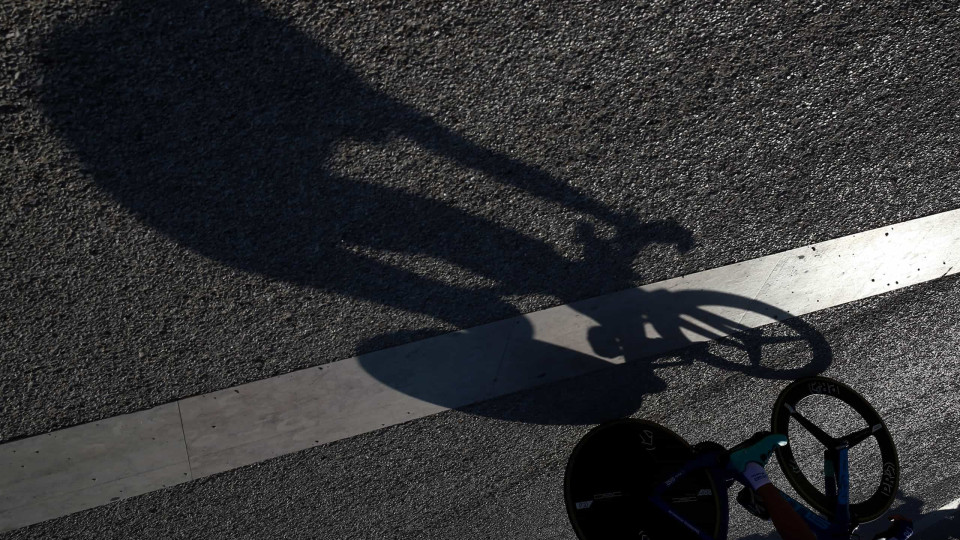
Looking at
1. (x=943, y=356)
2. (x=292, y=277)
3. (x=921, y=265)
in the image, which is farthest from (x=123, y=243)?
(x=943, y=356)

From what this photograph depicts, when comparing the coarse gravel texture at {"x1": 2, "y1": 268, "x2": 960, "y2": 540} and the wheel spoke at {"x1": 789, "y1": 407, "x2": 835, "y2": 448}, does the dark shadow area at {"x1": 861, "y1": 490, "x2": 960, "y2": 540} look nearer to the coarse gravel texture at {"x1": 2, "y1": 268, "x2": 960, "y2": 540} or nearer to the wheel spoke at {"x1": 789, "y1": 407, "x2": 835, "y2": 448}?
the coarse gravel texture at {"x1": 2, "y1": 268, "x2": 960, "y2": 540}

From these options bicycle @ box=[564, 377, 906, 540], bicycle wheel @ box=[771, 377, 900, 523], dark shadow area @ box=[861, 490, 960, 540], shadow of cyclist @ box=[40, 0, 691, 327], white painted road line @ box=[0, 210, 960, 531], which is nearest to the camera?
shadow of cyclist @ box=[40, 0, 691, 327]

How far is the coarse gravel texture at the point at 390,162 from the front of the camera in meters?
2.44

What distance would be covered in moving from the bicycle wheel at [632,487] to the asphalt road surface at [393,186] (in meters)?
0.36

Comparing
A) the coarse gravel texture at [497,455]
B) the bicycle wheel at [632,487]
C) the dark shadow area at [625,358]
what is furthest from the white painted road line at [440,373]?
the bicycle wheel at [632,487]

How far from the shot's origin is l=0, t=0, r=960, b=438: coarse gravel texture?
244cm

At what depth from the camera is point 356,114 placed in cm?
264

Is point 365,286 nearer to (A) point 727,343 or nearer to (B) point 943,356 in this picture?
(A) point 727,343

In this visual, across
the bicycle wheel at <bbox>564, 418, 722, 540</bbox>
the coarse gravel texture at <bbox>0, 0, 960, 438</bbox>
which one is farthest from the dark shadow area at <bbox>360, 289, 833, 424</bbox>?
the bicycle wheel at <bbox>564, 418, 722, 540</bbox>

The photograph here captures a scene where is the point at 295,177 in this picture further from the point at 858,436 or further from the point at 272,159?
the point at 858,436

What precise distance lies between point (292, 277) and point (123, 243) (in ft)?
2.52

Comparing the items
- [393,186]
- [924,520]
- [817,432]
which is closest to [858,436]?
[817,432]

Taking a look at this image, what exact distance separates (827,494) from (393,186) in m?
2.80

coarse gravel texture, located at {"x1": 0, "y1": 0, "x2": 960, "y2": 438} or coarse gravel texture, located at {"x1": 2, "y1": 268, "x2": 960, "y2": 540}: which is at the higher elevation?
→ coarse gravel texture, located at {"x1": 0, "y1": 0, "x2": 960, "y2": 438}
